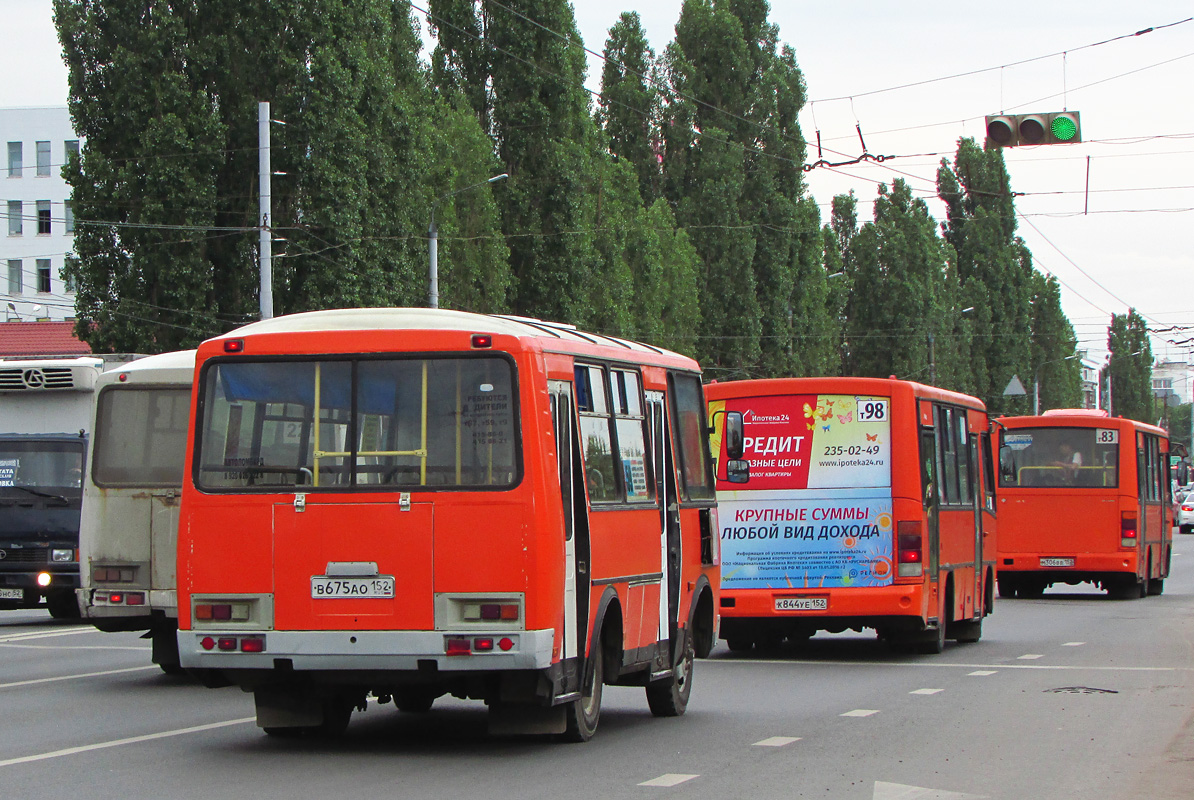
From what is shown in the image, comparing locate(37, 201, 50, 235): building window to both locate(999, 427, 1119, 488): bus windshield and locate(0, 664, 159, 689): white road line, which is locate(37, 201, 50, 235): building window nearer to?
locate(999, 427, 1119, 488): bus windshield

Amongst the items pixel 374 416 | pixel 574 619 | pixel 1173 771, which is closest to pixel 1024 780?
pixel 1173 771

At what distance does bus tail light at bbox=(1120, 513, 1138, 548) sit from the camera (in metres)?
28.3

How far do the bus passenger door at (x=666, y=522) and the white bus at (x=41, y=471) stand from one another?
39.0 feet

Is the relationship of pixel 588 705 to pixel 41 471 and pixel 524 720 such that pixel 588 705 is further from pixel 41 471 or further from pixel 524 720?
pixel 41 471

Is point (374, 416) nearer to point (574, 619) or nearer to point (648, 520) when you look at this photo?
point (574, 619)

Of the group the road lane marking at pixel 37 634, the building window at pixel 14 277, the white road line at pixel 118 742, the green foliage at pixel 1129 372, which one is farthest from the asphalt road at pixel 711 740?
the green foliage at pixel 1129 372

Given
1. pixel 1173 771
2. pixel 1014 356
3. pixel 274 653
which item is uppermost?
pixel 1014 356

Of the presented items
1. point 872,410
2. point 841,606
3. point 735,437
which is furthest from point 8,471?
point 735,437

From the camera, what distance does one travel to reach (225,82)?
141 feet

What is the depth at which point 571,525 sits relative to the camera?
407 inches

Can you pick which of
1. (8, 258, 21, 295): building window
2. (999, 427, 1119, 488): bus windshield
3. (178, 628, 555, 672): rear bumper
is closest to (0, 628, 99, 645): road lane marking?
(178, 628, 555, 672): rear bumper

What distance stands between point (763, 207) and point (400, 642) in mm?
58076

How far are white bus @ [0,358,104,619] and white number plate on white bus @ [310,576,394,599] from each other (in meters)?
13.0

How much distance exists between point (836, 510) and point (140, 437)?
6.45 m
